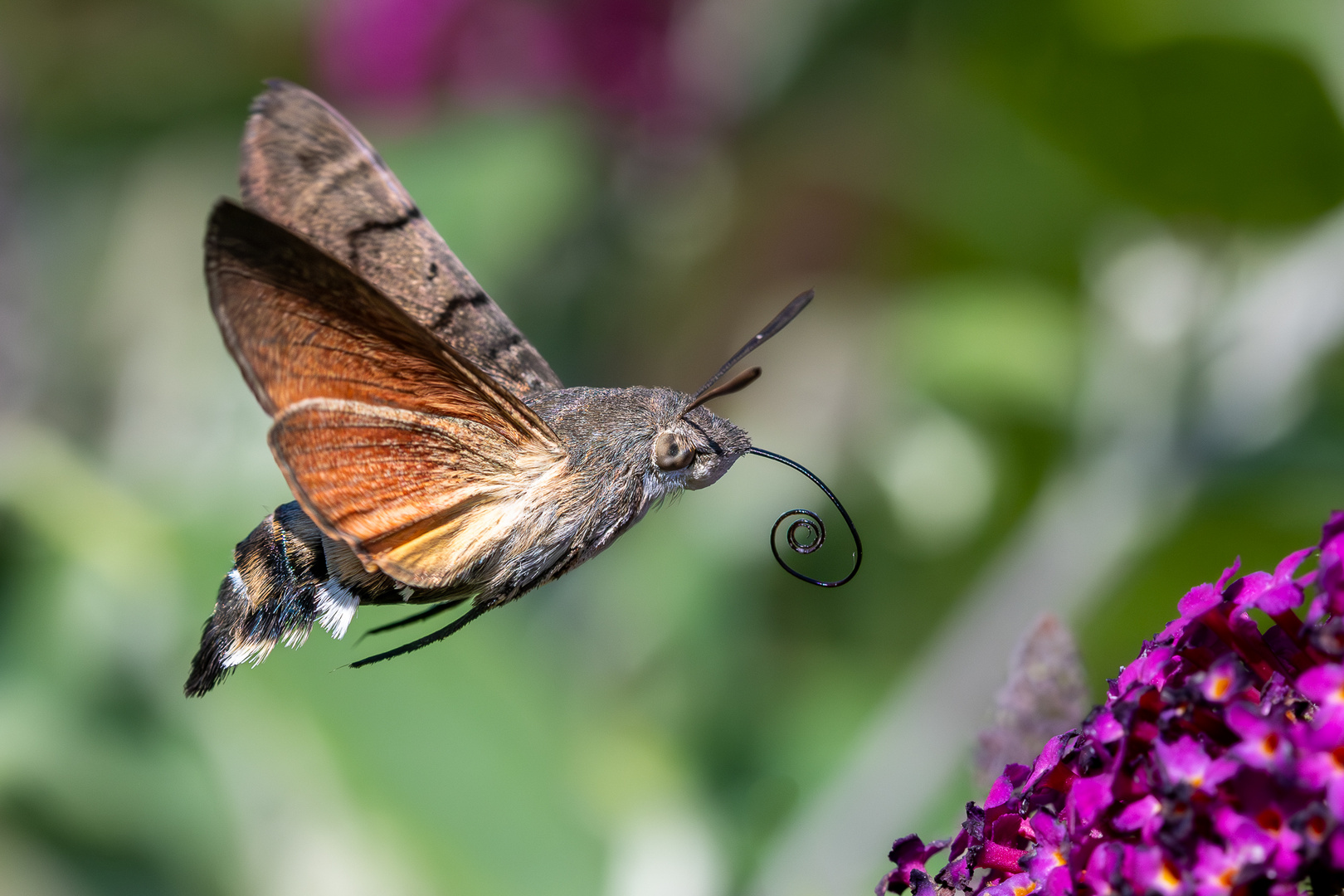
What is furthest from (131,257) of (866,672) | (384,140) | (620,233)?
(866,672)

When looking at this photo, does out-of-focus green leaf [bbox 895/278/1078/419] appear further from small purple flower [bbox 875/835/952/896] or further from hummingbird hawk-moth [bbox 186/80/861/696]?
small purple flower [bbox 875/835/952/896]

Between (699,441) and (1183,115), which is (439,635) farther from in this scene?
(1183,115)

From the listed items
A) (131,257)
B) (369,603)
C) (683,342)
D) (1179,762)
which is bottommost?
(131,257)

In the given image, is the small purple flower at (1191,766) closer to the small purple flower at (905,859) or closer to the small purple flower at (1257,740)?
the small purple flower at (1257,740)

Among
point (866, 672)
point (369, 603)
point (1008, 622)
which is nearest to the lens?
point (369, 603)

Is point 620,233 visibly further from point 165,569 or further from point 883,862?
point 883,862

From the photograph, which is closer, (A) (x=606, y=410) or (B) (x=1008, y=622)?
(A) (x=606, y=410)

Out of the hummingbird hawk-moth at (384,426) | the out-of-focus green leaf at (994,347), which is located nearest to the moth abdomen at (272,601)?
the hummingbird hawk-moth at (384,426)
